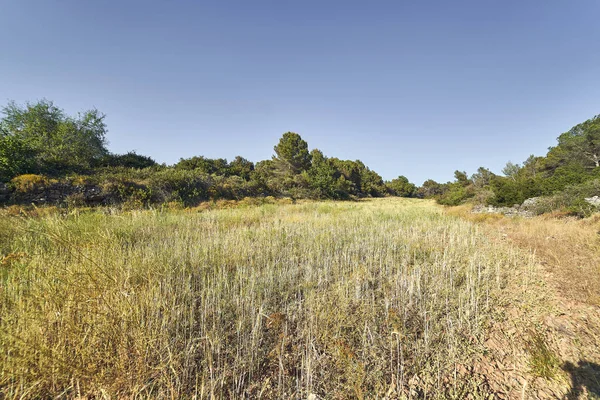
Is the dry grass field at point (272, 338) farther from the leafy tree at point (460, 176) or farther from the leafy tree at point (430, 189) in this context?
the leafy tree at point (430, 189)

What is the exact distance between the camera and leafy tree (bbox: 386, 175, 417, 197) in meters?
55.0

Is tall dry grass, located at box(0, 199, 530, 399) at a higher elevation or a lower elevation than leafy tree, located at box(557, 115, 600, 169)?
lower

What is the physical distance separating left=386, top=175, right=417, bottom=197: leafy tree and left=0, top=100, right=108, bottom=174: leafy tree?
2121 inches

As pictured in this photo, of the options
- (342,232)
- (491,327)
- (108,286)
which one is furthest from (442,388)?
(342,232)

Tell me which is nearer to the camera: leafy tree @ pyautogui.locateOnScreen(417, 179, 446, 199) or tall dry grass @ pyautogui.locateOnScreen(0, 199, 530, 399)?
tall dry grass @ pyautogui.locateOnScreen(0, 199, 530, 399)

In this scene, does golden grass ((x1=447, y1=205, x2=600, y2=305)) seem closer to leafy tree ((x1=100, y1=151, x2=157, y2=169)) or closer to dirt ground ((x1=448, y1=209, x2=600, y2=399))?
dirt ground ((x1=448, y1=209, x2=600, y2=399))

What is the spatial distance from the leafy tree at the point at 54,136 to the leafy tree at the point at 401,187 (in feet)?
177

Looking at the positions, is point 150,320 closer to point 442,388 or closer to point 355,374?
point 355,374

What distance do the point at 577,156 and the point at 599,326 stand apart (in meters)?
31.5

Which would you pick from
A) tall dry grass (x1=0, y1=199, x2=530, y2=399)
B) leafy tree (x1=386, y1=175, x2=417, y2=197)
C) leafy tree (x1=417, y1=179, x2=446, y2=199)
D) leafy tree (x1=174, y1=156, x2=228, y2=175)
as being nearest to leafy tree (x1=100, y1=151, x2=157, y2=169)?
leafy tree (x1=174, y1=156, x2=228, y2=175)

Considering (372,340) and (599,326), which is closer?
(372,340)

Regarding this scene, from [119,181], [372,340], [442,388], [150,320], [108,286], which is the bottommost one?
[442,388]

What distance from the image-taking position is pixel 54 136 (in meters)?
16.8

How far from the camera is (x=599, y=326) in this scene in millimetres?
2439
